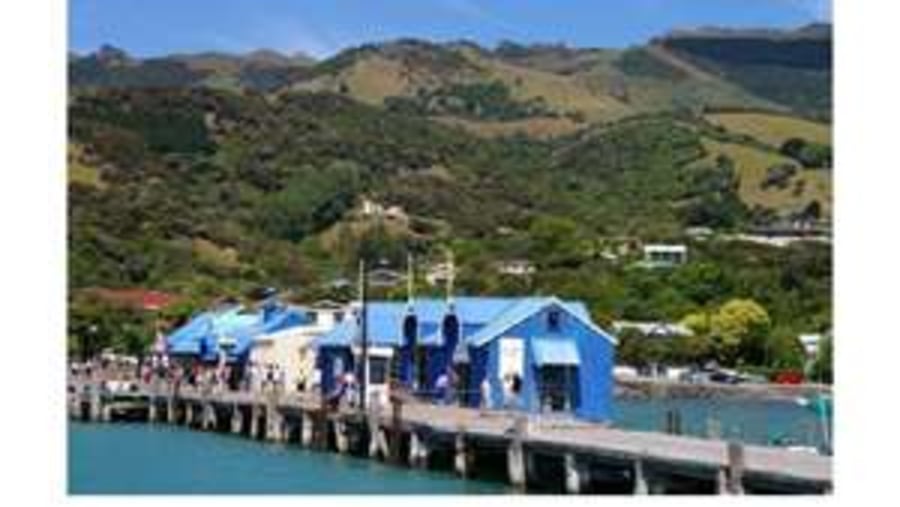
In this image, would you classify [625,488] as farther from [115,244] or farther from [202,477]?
[115,244]

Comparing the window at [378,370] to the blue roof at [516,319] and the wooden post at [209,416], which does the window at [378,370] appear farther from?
the wooden post at [209,416]

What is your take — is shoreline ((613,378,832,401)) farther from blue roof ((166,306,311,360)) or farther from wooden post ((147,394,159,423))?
wooden post ((147,394,159,423))

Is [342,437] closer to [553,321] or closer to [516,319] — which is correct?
[516,319]

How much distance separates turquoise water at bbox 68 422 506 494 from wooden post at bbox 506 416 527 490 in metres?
0.24

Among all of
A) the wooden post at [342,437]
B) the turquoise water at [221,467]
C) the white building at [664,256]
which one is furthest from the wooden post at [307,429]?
the white building at [664,256]

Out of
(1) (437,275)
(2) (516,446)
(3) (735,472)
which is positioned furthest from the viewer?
(1) (437,275)

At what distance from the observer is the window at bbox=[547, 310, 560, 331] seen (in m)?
33.4

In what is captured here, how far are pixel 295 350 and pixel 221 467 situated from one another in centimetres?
1546

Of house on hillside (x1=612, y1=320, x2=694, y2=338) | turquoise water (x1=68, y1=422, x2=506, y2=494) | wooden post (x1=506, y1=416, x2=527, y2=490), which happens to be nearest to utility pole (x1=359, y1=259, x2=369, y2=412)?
turquoise water (x1=68, y1=422, x2=506, y2=494)

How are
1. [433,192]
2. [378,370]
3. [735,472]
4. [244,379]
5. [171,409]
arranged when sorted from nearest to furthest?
[735,472], [378,370], [171,409], [244,379], [433,192]

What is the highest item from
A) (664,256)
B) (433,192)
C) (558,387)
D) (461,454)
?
(433,192)

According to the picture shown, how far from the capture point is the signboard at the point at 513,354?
3309 centimetres

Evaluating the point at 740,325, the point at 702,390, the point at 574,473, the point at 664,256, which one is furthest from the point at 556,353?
the point at 664,256

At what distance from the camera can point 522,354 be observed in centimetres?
3312
